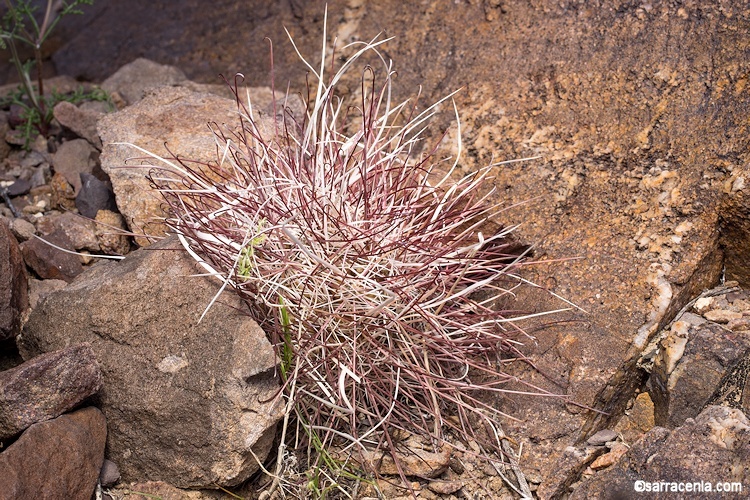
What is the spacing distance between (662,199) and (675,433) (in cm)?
79

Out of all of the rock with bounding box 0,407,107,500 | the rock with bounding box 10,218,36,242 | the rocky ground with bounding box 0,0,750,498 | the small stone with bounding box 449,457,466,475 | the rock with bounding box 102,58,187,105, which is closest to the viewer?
the rock with bounding box 0,407,107,500

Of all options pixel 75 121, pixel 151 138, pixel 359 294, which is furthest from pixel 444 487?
pixel 75 121

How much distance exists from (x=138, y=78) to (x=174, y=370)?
186 centimetres

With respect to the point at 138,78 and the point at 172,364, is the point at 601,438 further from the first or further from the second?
the point at 138,78

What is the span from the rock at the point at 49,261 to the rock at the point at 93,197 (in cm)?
25

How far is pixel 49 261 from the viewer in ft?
8.43

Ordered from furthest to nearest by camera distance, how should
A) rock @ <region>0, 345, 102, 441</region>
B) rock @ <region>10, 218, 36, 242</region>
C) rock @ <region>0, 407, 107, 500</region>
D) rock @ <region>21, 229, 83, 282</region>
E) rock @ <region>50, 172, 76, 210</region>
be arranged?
rock @ <region>50, 172, 76, 210</region>, rock @ <region>10, 218, 36, 242</region>, rock @ <region>21, 229, 83, 282</region>, rock @ <region>0, 345, 102, 441</region>, rock @ <region>0, 407, 107, 500</region>

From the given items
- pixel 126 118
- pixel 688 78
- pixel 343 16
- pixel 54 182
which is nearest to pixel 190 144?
pixel 126 118

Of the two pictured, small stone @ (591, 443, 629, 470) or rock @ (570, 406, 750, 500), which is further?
small stone @ (591, 443, 629, 470)

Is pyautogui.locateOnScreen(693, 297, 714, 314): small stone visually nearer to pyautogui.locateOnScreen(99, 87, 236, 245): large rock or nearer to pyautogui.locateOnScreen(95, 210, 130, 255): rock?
pyautogui.locateOnScreen(99, 87, 236, 245): large rock

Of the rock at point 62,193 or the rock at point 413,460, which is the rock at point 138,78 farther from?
the rock at point 413,460

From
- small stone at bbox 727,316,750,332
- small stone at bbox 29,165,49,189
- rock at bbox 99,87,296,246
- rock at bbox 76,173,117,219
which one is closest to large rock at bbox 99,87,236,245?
rock at bbox 99,87,296,246

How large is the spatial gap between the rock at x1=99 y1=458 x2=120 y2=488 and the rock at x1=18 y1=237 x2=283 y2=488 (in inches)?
0.8

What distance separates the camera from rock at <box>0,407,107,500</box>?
1.79 metres
